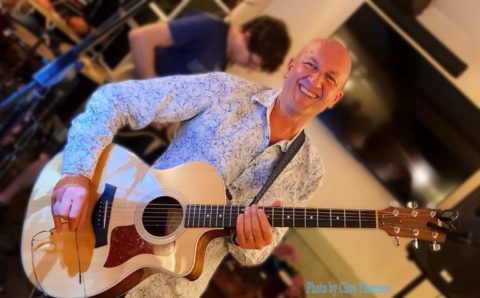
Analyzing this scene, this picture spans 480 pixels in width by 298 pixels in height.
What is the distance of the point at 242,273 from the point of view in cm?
215

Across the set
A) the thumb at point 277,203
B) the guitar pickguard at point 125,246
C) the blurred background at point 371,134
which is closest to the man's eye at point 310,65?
the thumb at point 277,203

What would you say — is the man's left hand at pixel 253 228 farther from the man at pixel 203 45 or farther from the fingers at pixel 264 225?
the man at pixel 203 45

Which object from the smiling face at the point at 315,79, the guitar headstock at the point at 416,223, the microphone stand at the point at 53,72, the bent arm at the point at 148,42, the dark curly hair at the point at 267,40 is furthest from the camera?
the dark curly hair at the point at 267,40

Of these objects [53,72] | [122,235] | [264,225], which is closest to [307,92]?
[264,225]

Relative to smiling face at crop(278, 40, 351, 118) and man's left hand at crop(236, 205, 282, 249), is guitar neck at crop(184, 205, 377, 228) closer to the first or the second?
man's left hand at crop(236, 205, 282, 249)

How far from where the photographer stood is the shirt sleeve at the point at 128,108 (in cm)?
127

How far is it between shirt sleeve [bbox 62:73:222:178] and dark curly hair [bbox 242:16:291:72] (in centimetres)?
82

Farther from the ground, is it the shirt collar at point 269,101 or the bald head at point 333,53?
the bald head at point 333,53

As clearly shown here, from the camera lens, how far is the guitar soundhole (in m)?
1.25

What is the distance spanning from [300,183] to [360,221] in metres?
0.24

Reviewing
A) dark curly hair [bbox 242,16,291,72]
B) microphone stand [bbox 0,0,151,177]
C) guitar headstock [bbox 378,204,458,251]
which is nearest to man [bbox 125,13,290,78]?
dark curly hair [bbox 242,16,291,72]

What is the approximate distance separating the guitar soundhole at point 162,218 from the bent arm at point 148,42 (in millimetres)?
924

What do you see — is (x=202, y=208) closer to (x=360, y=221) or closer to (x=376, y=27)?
(x=360, y=221)

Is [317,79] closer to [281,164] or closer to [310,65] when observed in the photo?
[310,65]
